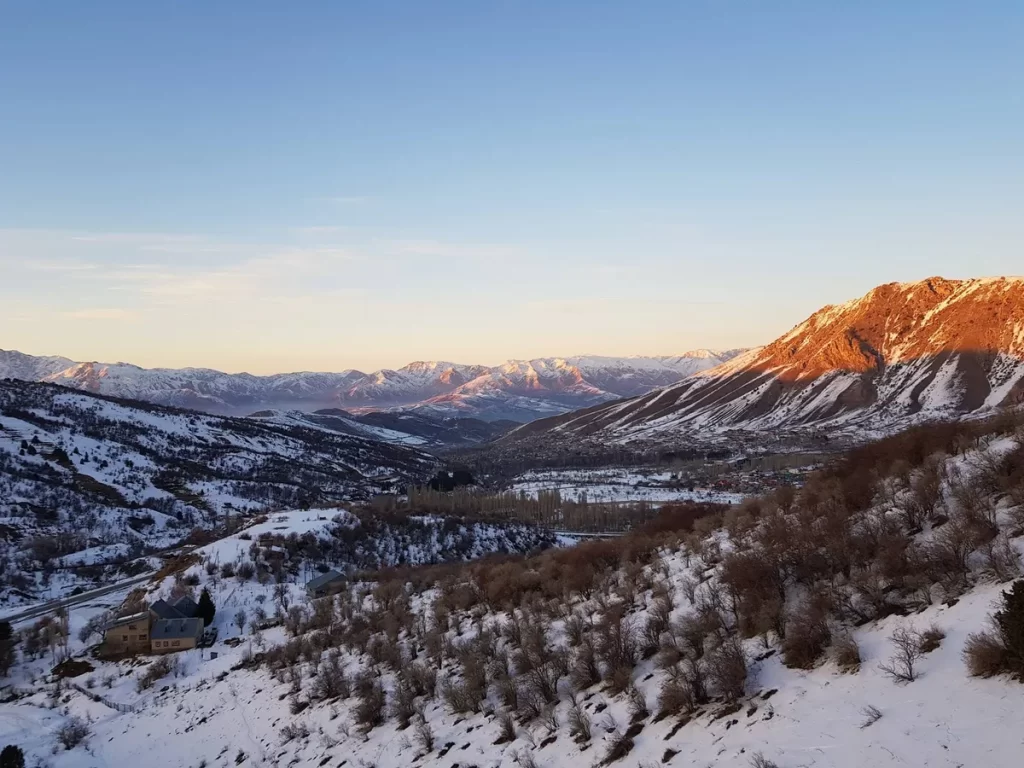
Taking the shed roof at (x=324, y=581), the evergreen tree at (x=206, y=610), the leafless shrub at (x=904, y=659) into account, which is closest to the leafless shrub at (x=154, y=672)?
the evergreen tree at (x=206, y=610)

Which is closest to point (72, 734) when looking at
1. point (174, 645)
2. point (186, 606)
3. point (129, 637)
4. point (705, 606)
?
point (174, 645)

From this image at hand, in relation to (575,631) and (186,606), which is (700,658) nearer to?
(575,631)

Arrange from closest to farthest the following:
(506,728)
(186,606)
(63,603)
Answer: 1. (506,728)
2. (186,606)
3. (63,603)

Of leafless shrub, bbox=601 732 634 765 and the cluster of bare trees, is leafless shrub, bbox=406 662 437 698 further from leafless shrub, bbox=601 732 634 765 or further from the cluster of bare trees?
leafless shrub, bbox=601 732 634 765

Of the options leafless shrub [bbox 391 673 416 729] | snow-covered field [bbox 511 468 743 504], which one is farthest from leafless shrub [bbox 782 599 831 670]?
snow-covered field [bbox 511 468 743 504]

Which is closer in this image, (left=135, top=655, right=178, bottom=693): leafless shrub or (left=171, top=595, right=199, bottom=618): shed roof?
(left=135, top=655, right=178, bottom=693): leafless shrub
